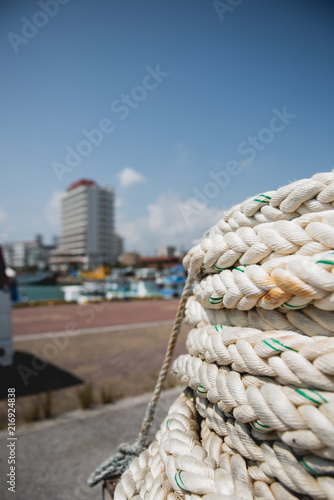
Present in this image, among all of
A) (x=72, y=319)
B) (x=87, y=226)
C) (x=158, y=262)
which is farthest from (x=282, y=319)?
(x=87, y=226)

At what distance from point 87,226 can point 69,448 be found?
84.4 m

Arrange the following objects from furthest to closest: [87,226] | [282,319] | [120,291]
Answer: [87,226] < [120,291] < [282,319]

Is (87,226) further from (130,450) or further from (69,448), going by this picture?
(130,450)

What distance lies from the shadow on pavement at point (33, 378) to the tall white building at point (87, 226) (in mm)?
76819

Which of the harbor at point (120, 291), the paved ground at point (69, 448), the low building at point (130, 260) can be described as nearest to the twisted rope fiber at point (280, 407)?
the paved ground at point (69, 448)

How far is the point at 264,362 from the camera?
799 mm

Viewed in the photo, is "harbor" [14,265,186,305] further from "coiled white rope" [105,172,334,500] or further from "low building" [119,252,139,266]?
"coiled white rope" [105,172,334,500]

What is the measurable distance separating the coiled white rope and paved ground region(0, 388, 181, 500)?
2.62m

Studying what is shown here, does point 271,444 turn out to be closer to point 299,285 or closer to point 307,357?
point 307,357

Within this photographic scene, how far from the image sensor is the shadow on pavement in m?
5.79

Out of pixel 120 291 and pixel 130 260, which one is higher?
pixel 120 291

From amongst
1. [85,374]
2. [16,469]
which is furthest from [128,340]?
[16,469]

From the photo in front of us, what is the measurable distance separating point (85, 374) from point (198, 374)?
6.38 m

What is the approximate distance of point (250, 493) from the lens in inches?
30.8
